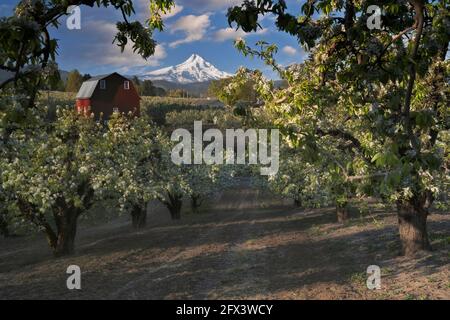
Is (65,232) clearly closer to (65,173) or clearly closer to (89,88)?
(65,173)

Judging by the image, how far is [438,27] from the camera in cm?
702

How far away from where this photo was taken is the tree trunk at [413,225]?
19.6 metres

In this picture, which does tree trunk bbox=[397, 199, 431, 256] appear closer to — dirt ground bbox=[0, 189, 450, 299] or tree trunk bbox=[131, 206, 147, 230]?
dirt ground bbox=[0, 189, 450, 299]

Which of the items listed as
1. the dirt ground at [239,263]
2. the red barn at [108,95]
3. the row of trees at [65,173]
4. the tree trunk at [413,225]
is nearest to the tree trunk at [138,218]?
the dirt ground at [239,263]

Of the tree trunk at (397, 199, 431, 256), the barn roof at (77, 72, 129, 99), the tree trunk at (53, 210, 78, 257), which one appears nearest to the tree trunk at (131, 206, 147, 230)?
the tree trunk at (53, 210, 78, 257)

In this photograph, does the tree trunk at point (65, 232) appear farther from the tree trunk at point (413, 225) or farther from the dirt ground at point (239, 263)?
the tree trunk at point (413, 225)

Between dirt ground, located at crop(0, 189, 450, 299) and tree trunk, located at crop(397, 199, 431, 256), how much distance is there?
0.62 metres

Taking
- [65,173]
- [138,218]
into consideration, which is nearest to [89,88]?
[138,218]

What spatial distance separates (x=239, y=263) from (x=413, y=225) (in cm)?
822

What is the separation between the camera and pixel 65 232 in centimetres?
2600

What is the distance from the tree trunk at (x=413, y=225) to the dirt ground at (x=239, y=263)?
62cm

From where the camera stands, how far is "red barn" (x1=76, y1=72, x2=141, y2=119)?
83312 millimetres

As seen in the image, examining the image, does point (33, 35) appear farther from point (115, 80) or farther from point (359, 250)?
point (115, 80)

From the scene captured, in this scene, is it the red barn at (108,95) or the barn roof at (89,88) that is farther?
the red barn at (108,95)
